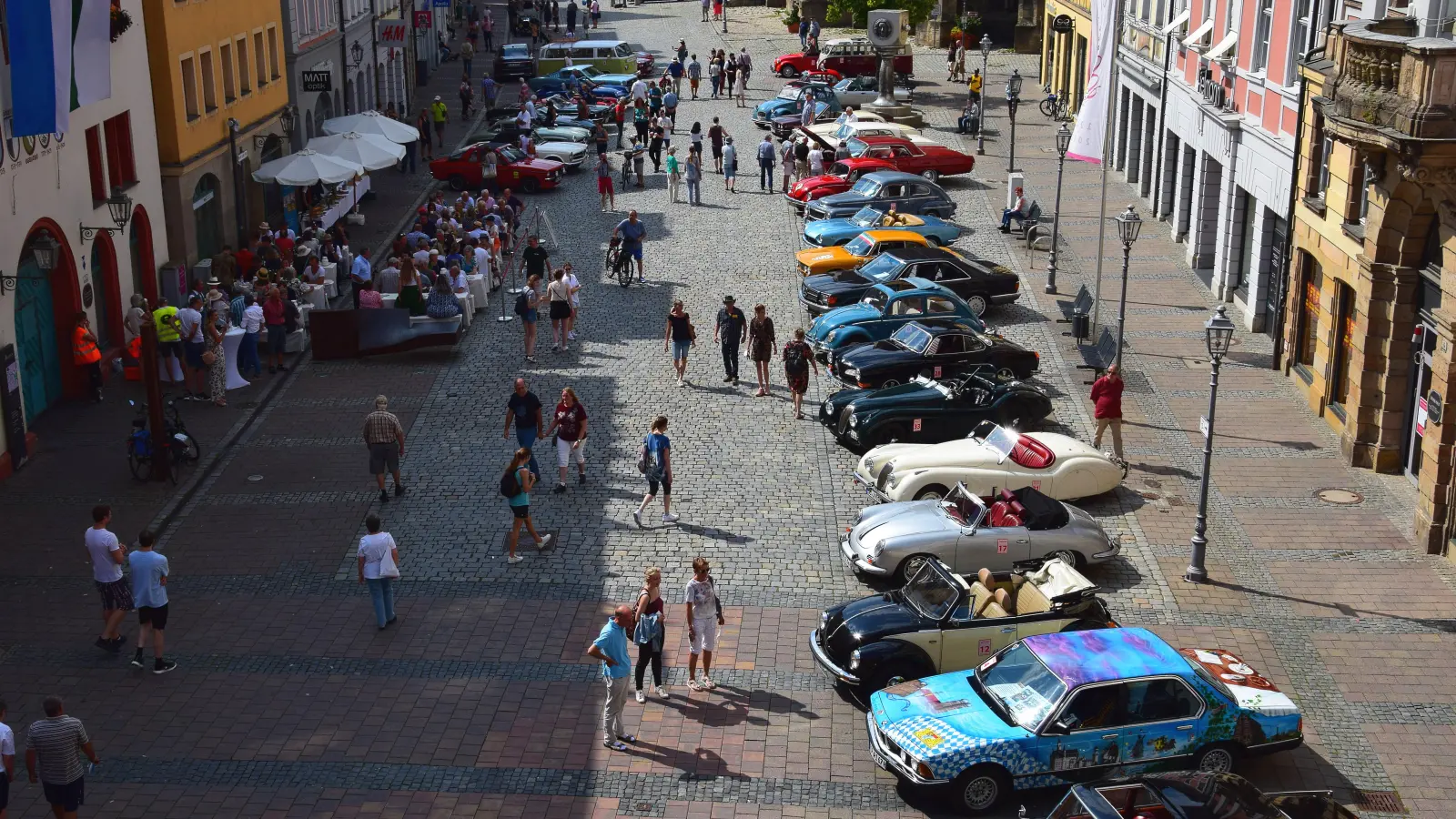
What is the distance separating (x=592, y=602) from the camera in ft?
59.2

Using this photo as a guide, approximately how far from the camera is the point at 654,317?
30.5 m

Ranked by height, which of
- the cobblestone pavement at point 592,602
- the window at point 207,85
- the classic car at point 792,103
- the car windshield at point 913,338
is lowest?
the cobblestone pavement at point 592,602

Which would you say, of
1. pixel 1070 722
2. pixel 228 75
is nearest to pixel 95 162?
pixel 228 75

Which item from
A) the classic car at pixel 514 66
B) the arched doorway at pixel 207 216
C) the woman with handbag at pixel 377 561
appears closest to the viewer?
the woman with handbag at pixel 377 561

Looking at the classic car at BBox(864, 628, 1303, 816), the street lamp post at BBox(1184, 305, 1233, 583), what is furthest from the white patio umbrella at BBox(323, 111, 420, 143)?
the classic car at BBox(864, 628, 1303, 816)

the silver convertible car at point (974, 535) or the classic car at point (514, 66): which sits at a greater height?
the classic car at point (514, 66)

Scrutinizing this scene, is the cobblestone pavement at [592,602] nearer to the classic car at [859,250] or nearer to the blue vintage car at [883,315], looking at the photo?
the blue vintage car at [883,315]

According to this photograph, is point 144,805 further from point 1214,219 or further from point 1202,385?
point 1214,219

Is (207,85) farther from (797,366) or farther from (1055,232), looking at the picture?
(1055,232)

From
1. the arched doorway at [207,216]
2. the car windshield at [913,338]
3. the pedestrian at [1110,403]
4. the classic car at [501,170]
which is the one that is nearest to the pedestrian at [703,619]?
the pedestrian at [1110,403]

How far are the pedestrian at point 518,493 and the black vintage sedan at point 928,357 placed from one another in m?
7.47

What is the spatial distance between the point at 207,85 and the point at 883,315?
1592 centimetres

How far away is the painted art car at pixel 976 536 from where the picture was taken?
59.1 ft

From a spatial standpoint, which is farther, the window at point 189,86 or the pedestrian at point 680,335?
the window at point 189,86
